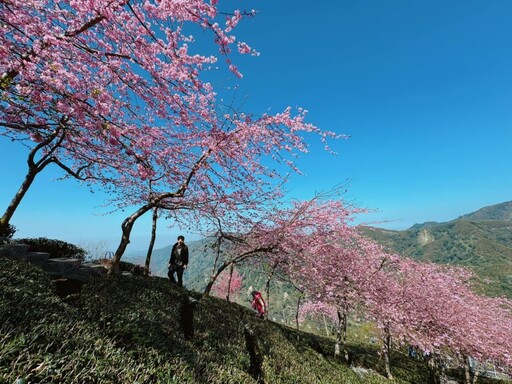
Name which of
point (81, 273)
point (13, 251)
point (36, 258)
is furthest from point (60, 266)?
point (13, 251)

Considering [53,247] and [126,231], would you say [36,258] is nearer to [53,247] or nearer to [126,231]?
[126,231]

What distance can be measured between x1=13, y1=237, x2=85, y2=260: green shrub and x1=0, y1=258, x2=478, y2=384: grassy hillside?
8020 mm

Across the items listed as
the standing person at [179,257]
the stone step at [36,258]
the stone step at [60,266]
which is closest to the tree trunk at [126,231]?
the stone step at [60,266]

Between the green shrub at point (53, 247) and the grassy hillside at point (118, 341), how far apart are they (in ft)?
26.3

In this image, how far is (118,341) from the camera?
3912 millimetres

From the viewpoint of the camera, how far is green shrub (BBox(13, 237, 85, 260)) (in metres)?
12.6

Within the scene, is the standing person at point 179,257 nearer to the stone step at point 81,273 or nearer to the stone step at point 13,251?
the stone step at point 81,273

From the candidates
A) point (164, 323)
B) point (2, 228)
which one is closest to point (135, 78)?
point (164, 323)

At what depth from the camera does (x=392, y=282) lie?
17.3 meters

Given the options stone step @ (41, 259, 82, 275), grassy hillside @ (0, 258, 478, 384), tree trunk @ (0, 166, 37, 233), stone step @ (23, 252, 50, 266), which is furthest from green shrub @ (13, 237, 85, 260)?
grassy hillside @ (0, 258, 478, 384)

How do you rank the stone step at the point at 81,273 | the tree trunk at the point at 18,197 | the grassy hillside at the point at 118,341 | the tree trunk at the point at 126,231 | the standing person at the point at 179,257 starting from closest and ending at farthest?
1. the grassy hillside at the point at 118,341
2. the stone step at the point at 81,273
3. the tree trunk at the point at 126,231
4. the tree trunk at the point at 18,197
5. the standing person at the point at 179,257

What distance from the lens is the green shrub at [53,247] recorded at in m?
12.6

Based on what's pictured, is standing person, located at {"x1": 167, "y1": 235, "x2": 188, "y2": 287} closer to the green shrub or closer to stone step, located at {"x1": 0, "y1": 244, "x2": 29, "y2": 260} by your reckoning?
the green shrub

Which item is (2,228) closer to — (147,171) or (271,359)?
(147,171)
